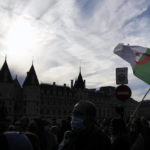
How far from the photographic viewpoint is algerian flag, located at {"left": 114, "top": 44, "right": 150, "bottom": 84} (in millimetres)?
7902

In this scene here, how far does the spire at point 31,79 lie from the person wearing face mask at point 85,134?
234 feet

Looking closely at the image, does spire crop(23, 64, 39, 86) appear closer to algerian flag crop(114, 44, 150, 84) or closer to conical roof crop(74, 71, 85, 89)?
conical roof crop(74, 71, 85, 89)

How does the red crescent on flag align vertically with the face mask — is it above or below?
above

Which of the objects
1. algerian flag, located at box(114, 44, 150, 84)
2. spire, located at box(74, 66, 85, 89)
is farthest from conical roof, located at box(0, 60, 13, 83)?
algerian flag, located at box(114, 44, 150, 84)

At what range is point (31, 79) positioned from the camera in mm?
74125

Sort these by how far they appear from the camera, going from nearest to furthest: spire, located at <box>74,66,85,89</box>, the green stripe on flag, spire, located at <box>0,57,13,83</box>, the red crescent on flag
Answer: the green stripe on flag
the red crescent on flag
spire, located at <box>0,57,13,83</box>
spire, located at <box>74,66,85,89</box>

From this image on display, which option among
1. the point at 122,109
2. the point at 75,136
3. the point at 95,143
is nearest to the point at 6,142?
the point at 75,136

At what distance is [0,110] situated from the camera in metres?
3.42

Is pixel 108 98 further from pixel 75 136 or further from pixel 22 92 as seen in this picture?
pixel 75 136

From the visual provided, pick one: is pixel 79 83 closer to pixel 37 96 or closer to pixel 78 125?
pixel 37 96

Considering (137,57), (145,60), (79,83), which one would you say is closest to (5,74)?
(79,83)

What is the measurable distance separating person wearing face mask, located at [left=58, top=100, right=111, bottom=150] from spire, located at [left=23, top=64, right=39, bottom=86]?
234 ft

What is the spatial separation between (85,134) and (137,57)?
5761mm

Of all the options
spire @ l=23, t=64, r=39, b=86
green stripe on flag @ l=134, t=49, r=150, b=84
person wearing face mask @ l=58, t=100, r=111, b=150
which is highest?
spire @ l=23, t=64, r=39, b=86
